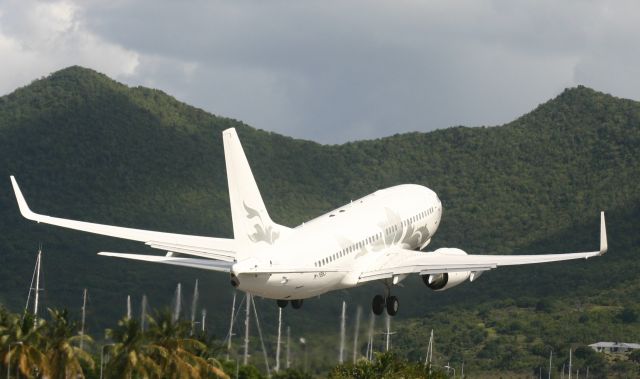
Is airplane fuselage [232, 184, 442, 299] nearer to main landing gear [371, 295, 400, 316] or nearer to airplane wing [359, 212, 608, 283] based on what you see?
airplane wing [359, 212, 608, 283]

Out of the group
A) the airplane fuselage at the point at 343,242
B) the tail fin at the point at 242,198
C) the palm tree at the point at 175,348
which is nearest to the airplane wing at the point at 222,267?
the airplane fuselage at the point at 343,242

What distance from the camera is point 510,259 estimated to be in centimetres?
7319

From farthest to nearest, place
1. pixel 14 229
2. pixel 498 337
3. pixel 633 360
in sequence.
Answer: pixel 14 229
pixel 498 337
pixel 633 360

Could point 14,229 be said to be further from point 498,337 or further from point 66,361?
point 66,361

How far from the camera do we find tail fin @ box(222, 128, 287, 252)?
66.9m

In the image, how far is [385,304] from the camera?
3233 inches

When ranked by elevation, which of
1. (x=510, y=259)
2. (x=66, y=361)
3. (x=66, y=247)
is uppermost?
(x=66, y=247)

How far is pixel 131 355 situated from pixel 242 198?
42.1 ft

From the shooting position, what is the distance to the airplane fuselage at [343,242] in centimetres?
6738

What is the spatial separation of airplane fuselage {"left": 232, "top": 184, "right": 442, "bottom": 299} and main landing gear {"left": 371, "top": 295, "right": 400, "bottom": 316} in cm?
289

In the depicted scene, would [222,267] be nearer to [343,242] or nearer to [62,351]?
[343,242]

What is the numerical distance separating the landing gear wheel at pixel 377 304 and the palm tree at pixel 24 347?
17.2 metres

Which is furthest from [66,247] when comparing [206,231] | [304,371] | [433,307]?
[304,371]

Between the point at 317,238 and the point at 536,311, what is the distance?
336 feet
